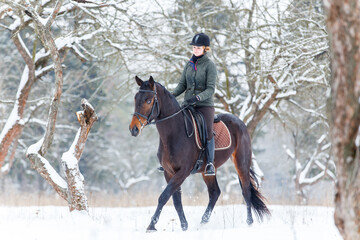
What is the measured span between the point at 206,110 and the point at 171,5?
784 cm

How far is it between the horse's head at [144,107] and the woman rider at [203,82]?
731mm

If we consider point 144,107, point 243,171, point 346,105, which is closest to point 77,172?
point 144,107

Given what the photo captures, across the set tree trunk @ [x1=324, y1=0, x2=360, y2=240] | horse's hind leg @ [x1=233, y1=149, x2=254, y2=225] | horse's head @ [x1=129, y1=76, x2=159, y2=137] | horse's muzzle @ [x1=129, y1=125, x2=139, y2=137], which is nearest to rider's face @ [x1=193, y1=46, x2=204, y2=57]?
horse's head @ [x1=129, y1=76, x2=159, y2=137]

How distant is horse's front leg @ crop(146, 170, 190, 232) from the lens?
604cm

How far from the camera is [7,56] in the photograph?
24.9 meters

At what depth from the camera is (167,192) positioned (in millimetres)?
6145

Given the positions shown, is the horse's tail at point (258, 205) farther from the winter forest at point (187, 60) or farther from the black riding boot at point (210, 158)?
the black riding boot at point (210, 158)

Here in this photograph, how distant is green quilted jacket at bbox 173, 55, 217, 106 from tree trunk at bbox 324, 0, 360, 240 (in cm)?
375

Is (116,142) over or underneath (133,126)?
underneath

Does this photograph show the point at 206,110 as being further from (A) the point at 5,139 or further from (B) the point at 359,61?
(A) the point at 5,139

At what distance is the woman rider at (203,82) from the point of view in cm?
683

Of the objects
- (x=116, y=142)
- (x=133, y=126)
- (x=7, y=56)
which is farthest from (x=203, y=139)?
(x=116, y=142)

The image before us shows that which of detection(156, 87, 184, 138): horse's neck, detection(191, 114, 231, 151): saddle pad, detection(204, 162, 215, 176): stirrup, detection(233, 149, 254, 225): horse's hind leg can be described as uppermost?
detection(156, 87, 184, 138): horse's neck

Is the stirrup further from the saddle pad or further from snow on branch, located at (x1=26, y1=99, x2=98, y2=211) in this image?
snow on branch, located at (x1=26, y1=99, x2=98, y2=211)
